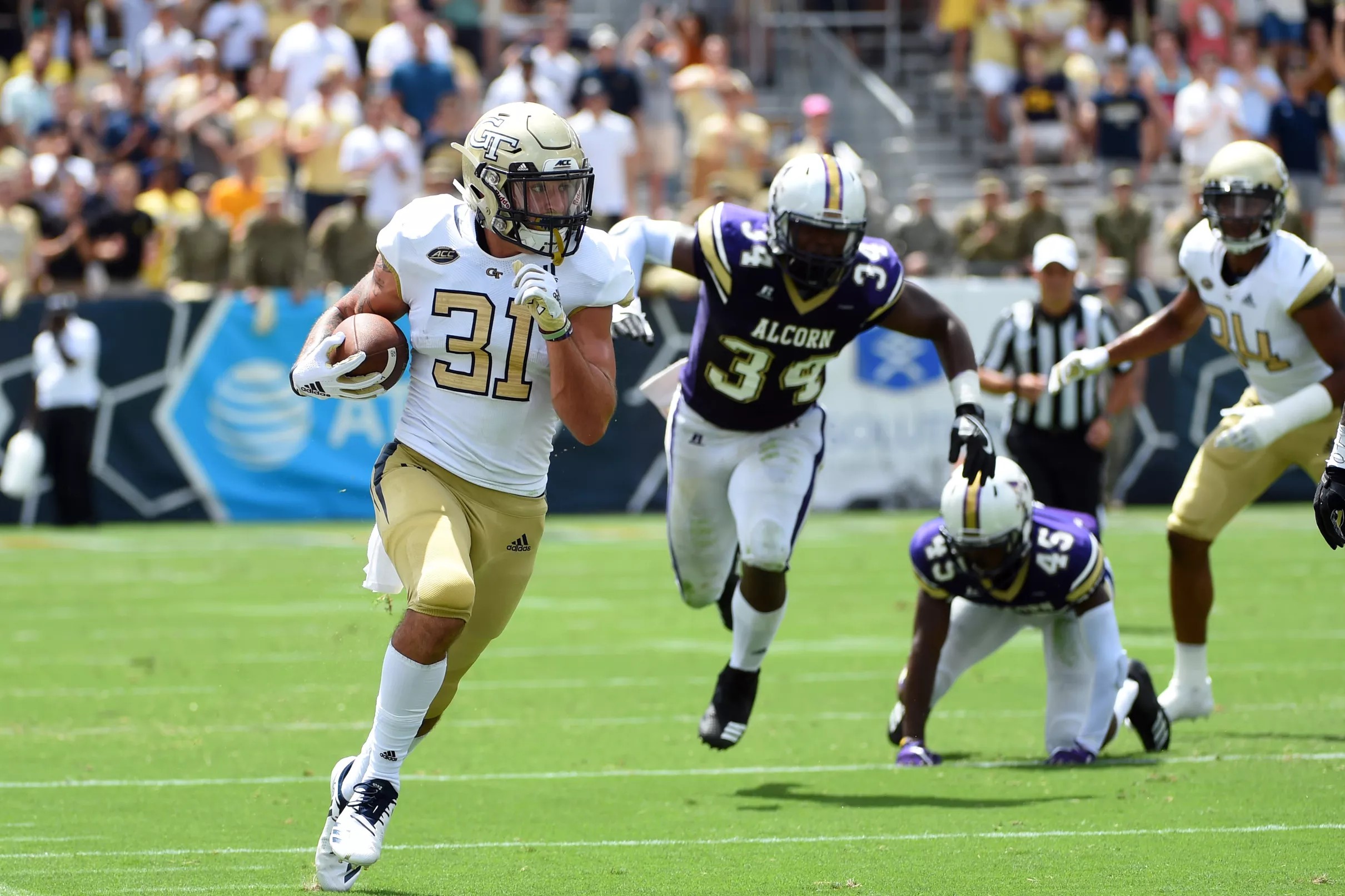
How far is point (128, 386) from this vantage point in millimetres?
14250

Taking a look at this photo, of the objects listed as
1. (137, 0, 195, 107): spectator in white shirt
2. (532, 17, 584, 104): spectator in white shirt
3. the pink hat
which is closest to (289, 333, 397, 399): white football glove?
the pink hat

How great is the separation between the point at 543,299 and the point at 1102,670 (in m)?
2.66

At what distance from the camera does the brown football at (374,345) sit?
4.77m

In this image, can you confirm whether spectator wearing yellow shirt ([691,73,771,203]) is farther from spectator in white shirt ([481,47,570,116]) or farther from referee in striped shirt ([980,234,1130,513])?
referee in striped shirt ([980,234,1130,513])

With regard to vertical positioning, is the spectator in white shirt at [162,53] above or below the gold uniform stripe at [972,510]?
below

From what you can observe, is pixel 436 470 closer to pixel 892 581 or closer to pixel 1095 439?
pixel 1095 439

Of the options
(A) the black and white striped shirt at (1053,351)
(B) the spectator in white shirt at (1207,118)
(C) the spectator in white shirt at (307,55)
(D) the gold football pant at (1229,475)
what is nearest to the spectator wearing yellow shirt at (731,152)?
(C) the spectator in white shirt at (307,55)

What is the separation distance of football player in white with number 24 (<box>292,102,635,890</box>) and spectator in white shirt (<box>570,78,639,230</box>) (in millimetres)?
9991

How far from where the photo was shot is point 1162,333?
7250 millimetres

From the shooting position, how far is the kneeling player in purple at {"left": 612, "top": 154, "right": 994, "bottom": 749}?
6.12 metres

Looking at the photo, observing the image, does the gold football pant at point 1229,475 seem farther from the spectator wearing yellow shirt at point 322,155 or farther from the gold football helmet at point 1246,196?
the spectator wearing yellow shirt at point 322,155

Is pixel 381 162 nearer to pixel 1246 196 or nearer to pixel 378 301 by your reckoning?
pixel 1246 196

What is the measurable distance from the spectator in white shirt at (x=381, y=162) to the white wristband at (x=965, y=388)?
9.25 meters

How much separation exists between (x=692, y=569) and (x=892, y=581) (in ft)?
14.8
